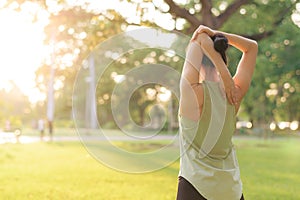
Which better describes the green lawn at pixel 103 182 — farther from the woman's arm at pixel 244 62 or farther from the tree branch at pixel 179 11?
the woman's arm at pixel 244 62

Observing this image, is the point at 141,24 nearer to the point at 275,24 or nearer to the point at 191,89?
the point at 275,24

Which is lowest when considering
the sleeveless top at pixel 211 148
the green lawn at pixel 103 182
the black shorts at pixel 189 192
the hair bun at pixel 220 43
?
the green lawn at pixel 103 182

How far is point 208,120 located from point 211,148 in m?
0.17

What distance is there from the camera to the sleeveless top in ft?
9.21

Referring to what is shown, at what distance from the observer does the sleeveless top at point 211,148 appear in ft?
9.21

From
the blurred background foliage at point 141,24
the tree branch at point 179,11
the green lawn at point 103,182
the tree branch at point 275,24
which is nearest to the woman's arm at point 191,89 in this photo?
the blurred background foliage at point 141,24

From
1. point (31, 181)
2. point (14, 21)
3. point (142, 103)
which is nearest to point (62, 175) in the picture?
point (31, 181)

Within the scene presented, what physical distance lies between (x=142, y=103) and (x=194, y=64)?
49997mm

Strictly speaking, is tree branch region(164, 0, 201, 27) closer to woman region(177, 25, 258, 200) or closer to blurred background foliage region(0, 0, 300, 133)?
blurred background foliage region(0, 0, 300, 133)

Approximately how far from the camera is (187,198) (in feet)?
9.44

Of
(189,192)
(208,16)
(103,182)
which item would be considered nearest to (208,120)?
(189,192)

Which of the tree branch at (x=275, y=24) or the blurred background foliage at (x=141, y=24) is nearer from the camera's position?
the blurred background foliage at (x=141, y=24)

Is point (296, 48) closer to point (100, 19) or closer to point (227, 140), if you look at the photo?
point (100, 19)

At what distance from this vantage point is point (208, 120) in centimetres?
282
